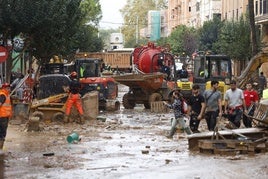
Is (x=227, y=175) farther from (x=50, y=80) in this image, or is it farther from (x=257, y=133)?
(x=50, y=80)

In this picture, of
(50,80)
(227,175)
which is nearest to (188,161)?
(227,175)

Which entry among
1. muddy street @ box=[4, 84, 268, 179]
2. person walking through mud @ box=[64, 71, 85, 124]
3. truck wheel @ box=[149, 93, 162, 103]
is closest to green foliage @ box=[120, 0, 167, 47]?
truck wheel @ box=[149, 93, 162, 103]

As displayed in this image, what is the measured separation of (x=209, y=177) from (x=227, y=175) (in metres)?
0.39

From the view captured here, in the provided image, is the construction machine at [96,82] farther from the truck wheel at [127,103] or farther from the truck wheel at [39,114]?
the truck wheel at [39,114]

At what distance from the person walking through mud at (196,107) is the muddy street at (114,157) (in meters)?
0.69

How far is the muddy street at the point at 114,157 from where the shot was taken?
44.6 feet

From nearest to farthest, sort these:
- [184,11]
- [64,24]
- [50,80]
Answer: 1. [50,80]
2. [64,24]
3. [184,11]

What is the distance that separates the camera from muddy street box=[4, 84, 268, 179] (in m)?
13.6

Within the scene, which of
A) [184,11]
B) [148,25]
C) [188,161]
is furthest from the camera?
[148,25]

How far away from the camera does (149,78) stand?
31281 millimetres

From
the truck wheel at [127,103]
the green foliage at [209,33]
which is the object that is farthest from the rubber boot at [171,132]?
the green foliage at [209,33]

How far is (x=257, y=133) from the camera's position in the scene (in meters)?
16.9

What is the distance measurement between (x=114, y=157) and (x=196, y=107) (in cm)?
384

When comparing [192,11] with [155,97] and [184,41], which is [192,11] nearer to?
[184,41]
